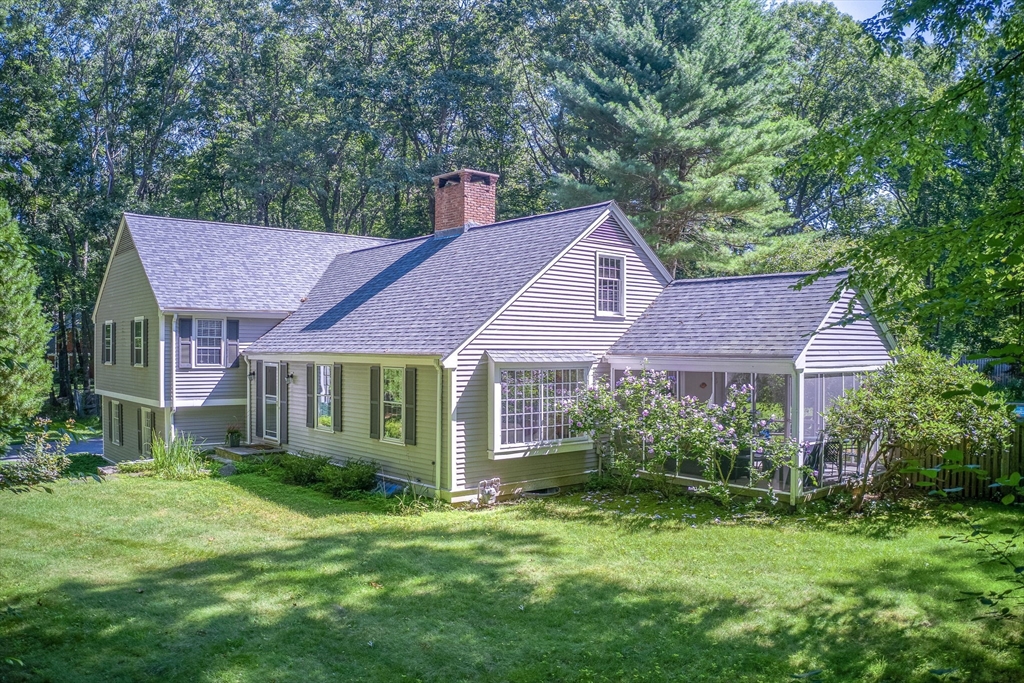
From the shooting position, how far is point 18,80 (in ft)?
98.8

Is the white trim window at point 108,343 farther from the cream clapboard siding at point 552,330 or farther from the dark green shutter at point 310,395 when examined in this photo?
the cream clapboard siding at point 552,330

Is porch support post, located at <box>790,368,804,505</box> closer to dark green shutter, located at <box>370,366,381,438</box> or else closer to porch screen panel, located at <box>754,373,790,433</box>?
porch screen panel, located at <box>754,373,790,433</box>

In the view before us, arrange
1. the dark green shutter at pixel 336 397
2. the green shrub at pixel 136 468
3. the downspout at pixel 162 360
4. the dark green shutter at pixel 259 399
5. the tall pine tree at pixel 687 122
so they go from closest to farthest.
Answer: the dark green shutter at pixel 336 397 → the green shrub at pixel 136 468 → the downspout at pixel 162 360 → the dark green shutter at pixel 259 399 → the tall pine tree at pixel 687 122

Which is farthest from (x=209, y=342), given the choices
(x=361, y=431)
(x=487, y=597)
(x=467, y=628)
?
(x=467, y=628)

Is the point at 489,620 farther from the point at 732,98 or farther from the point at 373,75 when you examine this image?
the point at 373,75

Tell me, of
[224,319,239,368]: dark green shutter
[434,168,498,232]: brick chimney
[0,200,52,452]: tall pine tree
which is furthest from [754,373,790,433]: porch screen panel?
[0,200,52,452]: tall pine tree

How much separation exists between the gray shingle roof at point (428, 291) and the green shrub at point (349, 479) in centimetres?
218

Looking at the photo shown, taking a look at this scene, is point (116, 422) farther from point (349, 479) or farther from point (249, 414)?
point (349, 479)

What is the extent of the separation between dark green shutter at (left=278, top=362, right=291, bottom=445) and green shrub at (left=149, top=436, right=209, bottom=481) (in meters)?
1.76

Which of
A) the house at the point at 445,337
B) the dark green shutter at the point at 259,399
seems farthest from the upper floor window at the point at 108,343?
the dark green shutter at the point at 259,399

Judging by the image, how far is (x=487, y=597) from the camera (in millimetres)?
8047

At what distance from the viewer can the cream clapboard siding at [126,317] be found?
62.8 feet

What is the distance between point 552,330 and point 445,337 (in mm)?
2259

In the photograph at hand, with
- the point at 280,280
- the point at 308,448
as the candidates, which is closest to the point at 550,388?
the point at 308,448
